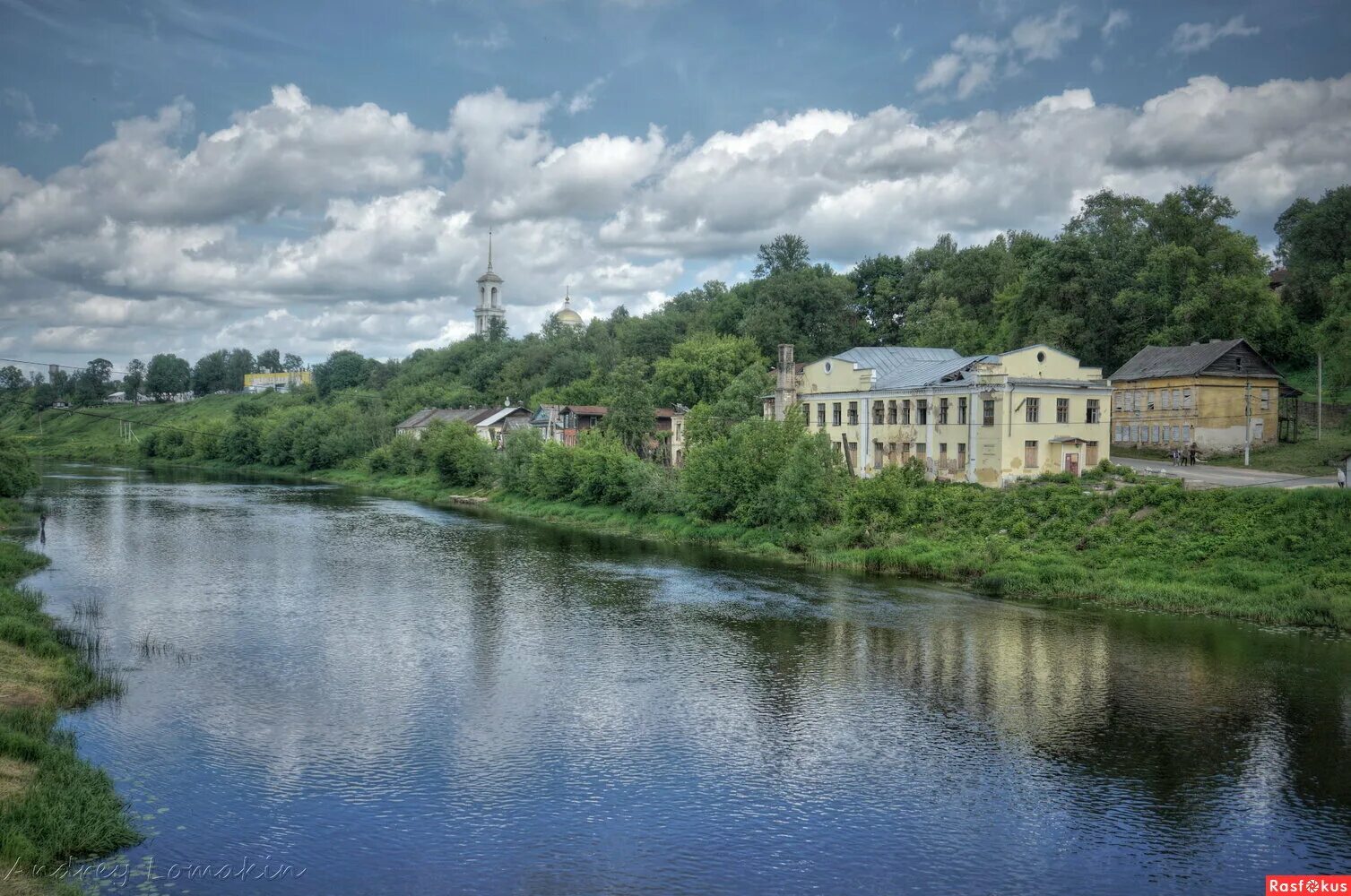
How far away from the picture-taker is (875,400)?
5097 cm

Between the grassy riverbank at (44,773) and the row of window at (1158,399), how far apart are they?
49006mm

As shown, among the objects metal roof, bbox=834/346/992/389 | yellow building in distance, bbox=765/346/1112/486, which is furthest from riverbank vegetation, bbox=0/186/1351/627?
metal roof, bbox=834/346/992/389

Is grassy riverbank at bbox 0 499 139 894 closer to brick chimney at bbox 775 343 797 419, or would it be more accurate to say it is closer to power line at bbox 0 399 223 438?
brick chimney at bbox 775 343 797 419

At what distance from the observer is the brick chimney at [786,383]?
5556cm

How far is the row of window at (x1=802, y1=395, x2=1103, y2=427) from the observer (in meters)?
44.7

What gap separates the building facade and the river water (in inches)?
950

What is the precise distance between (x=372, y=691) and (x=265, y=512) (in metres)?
41.3

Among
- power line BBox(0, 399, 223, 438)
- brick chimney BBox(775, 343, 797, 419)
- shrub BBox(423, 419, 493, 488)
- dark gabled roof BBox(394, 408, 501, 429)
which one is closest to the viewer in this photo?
brick chimney BBox(775, 343, 797, 419)

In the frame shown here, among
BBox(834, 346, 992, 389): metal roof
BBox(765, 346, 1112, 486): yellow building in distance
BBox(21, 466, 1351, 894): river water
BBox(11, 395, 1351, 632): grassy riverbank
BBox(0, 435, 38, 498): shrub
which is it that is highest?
BBox(834, 346, 992, 389): metal roof

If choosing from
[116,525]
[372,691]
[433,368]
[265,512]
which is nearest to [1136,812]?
[372,691]

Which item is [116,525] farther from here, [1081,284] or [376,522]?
[1081,284]

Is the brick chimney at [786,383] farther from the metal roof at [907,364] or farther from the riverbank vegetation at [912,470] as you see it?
the riverbank vegetation at [912,470]

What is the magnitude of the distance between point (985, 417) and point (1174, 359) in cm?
1484

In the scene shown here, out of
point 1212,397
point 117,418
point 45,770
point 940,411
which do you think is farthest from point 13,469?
point 117,418
